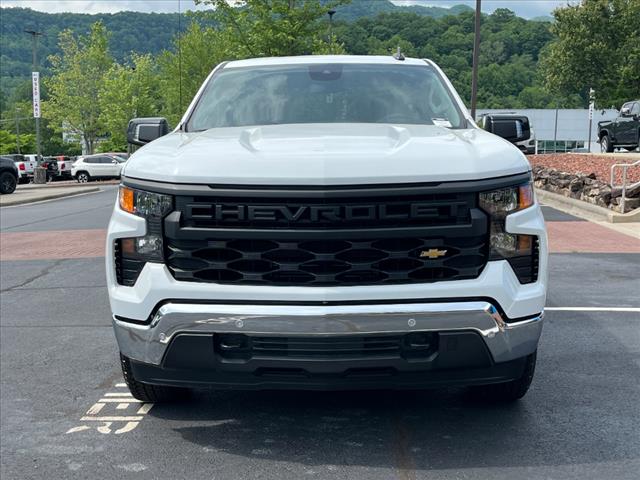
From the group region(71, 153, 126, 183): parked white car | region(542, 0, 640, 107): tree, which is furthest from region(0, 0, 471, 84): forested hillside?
region(71, 153, 126, 183): parked white car

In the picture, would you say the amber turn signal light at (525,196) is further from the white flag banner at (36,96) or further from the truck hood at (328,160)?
the white flag banner at (36,96)

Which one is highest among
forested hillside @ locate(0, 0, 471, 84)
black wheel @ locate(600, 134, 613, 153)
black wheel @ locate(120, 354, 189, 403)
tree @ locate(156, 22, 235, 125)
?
forested hillside @ locate(0, 0, 471, 84)

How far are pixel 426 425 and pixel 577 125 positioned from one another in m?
94.9

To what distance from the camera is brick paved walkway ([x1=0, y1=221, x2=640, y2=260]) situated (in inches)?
407

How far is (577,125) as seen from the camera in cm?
9269

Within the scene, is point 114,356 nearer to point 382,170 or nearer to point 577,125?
point 382,170

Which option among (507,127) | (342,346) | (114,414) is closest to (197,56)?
(507,127)

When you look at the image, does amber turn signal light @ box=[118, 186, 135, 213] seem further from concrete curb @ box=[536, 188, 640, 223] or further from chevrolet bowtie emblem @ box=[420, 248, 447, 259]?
concrete curb @ box=[536, 188, 640, 223]

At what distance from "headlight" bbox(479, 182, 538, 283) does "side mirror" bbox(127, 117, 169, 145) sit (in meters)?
2.56

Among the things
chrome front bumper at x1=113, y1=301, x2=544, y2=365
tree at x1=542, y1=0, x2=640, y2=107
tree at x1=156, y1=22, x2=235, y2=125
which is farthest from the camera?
tree at x1=156, y1=22, x2=235, y2=125

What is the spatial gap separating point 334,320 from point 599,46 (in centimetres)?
4592

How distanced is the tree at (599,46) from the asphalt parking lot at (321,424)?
42.0m

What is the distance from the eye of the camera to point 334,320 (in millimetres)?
3244

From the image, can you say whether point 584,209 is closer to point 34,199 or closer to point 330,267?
point 330,267
